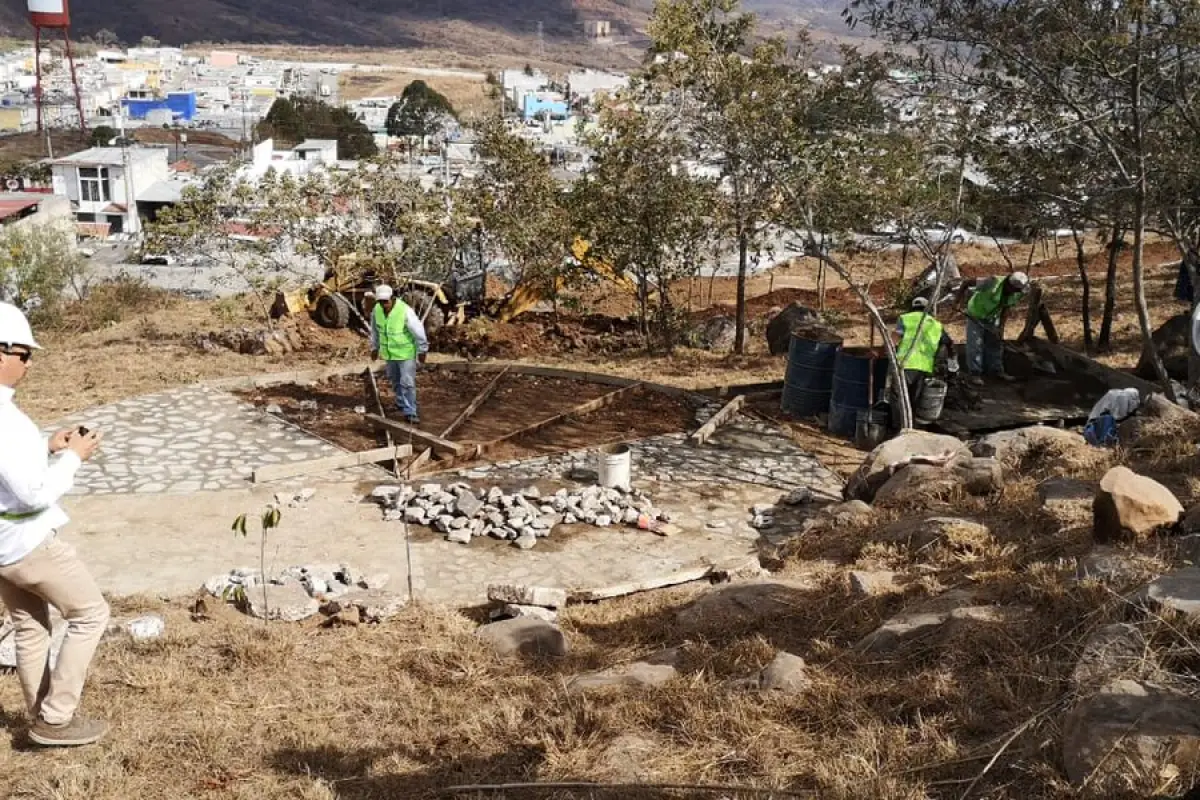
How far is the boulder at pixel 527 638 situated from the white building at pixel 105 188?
5981 cm

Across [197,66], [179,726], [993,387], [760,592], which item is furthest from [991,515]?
[197,66]

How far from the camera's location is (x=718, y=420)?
10773 millimetres

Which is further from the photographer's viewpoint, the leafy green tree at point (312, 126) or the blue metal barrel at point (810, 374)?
the leafy green tree at point (312, 126)

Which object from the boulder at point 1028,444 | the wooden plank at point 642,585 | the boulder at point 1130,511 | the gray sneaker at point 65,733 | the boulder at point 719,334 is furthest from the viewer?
the boulder at point 719,334

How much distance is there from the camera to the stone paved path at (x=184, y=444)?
30.1ft

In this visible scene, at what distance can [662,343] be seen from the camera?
15.4 m

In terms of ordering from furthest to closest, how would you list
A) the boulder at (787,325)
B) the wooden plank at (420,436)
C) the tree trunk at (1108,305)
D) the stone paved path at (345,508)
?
1. the boulder at (787,325)
2. the tree trunk at (1108,305)
3. the wooden plank at (420,436)
4. the stone paved path at (345,508)

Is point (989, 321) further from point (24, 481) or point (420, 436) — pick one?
point (24, 481)

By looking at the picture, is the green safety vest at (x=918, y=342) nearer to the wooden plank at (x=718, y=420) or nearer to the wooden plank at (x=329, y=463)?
the wooden plank at (x=718, y=420)

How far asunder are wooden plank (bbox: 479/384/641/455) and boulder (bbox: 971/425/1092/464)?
13.9 ft

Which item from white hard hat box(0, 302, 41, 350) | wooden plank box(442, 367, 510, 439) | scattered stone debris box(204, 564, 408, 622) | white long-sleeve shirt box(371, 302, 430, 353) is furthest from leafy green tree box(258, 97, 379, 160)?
white hard hat box(0, 302, 41, 350)

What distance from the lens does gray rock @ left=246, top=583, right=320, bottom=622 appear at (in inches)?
247

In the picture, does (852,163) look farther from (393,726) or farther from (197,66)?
(197,66)

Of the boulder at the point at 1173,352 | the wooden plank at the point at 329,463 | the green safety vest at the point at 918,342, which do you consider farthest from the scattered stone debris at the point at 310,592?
the boulder at the point at 1173,352
